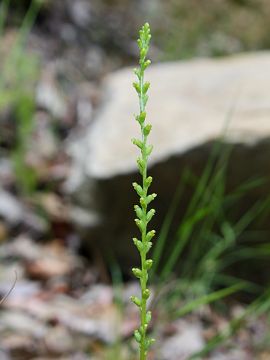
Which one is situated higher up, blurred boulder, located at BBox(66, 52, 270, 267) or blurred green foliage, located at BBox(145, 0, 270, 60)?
blurred green foliage, located at BBox(145, 0, 270, 60)

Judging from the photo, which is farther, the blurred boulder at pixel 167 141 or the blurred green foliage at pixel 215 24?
the blurred green foliage at pixel 215 24

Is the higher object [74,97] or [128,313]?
[74,97]

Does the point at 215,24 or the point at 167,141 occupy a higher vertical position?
the point at 215,24

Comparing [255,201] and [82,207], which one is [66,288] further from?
[255,201]

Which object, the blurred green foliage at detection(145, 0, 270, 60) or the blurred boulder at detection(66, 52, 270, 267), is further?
the blurred green foliage at detection(145, 0, 270, 60)

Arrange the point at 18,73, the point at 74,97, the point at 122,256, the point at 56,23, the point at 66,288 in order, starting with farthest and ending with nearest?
1. the point at 56,23
2. the point at 74,97
3. the point at 18,73
4. the point at 122,256
5. the point at 66,288

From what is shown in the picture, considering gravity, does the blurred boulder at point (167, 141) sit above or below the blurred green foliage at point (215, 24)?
below

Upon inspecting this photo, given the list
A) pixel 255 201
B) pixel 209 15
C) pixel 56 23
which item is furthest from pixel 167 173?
pixel 209 15

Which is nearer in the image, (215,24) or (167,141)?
(167,141)
